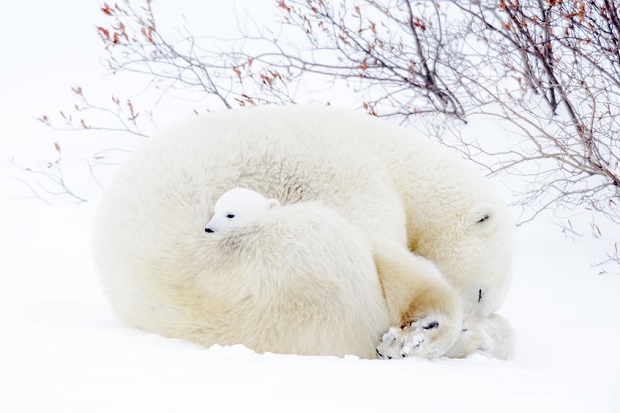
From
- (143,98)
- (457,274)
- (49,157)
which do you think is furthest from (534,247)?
(143,98)

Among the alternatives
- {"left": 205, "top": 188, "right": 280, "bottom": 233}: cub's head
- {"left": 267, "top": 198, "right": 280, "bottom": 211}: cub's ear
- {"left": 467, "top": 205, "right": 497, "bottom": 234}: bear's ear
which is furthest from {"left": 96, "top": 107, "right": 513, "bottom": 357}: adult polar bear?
{"left": 267, "top": 198, "right": 280, "bottom": 211}: cub's ear

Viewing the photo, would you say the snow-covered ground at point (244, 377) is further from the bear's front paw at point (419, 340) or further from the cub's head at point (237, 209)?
the cub's head at point (237, 209)

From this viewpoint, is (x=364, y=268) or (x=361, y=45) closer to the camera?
(x=364, y=268)

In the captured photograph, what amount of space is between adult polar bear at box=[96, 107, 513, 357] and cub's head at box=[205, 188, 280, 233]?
0.15 m

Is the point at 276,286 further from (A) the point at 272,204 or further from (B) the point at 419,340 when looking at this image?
(B) the point at 419,340

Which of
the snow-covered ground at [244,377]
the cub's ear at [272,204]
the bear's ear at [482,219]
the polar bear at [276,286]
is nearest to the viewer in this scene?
the snow-covered ground at [244,377]

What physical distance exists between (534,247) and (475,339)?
2.19 m

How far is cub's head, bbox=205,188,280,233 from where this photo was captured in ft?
9.13

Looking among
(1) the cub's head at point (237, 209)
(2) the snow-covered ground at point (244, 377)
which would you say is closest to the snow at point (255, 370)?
(2) the snow-covered ground at point (244, 377)

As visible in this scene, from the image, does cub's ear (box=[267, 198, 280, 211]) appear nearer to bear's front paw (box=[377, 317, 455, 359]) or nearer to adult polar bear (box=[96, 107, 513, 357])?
adult polar bear (box=[96, 107, 513, 357])

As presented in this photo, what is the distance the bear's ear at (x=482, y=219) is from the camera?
325 cm

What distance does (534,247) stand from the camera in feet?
16.5

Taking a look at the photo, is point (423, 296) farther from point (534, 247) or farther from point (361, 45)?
point (361, 45)

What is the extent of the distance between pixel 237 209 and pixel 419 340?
821 millimetres
